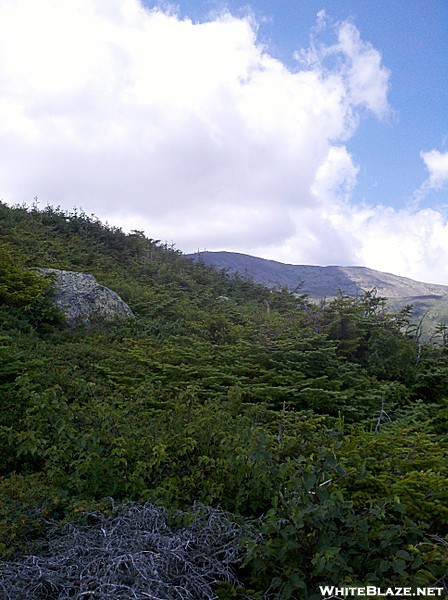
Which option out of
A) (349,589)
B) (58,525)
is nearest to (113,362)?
(58,525)

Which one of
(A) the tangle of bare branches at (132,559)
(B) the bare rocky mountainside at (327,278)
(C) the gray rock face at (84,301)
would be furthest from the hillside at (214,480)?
(B) the bare rocky mountainside at (327,278)

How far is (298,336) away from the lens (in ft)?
26.9

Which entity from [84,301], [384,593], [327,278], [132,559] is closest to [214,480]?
[132,559]

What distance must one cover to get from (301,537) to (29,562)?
1.60 meters

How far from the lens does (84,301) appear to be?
10.5 metres

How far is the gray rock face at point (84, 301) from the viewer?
398 inches

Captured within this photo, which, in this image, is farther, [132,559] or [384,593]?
[132,559]

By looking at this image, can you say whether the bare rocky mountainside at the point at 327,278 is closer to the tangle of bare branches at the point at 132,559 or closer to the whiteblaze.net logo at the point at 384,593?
the tangle of bare branches at the point at 132,559

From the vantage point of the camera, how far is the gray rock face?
10117 millimetres

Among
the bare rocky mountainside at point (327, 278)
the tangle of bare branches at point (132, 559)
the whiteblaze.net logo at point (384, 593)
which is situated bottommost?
the tangle of bare branches at point (132, 559)

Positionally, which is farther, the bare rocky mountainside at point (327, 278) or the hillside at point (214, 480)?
the bare rocky mountainside at point (327, 278)

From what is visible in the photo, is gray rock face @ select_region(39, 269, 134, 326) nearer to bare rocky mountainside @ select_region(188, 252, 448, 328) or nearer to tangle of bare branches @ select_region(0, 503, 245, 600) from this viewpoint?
tangle of bare branches @ select_region(0, 503, 245, 600)

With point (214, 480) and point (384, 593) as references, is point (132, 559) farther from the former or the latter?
point (384, 593)

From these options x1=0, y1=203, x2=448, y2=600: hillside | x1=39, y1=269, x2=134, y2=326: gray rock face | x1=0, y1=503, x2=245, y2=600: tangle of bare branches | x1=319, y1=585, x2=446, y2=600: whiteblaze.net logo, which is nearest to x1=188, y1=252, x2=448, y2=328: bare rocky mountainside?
x1=39, y1=269, x2=134, y2=326: gray rock face
